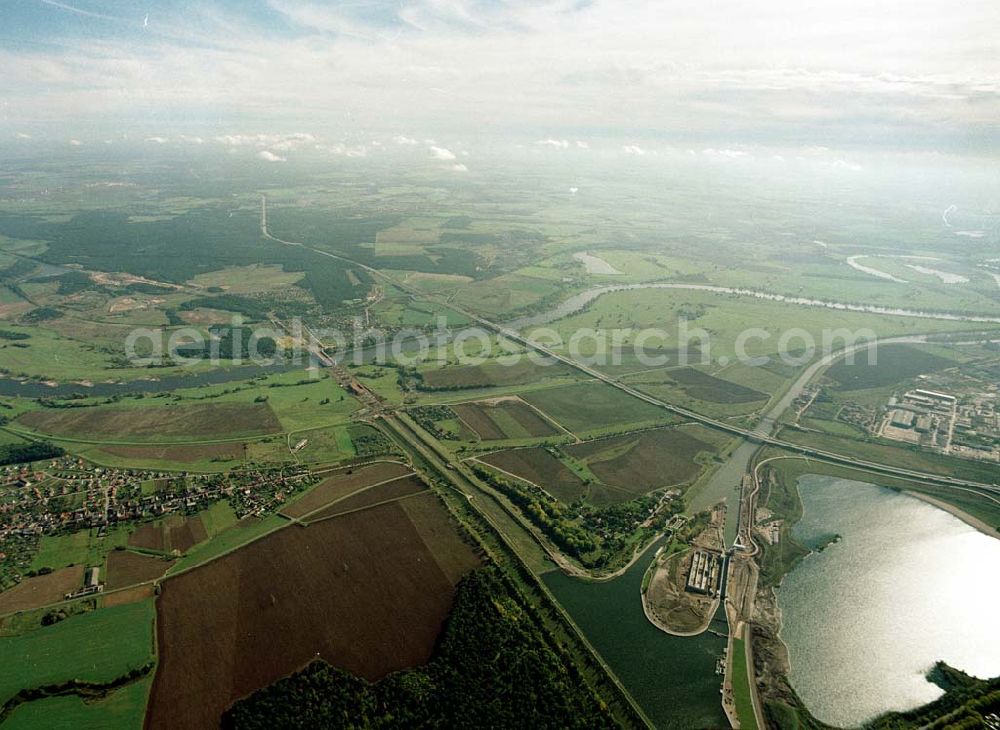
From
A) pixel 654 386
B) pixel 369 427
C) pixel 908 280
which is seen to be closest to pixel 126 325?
pixel 369 427

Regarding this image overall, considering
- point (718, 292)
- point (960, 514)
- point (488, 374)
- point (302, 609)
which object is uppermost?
point (718, 292)

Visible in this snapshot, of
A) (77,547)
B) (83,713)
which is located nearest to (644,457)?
(83,713)

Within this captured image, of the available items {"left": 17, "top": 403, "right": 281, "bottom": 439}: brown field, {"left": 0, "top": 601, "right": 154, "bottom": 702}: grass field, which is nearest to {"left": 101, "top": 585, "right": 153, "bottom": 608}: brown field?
{"left": 0, "top": 601, "right": 154, "bottom": 702}: grass field

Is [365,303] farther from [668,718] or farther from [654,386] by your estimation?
[668,718]

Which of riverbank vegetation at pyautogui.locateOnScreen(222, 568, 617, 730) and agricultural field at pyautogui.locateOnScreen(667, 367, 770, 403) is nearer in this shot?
riverbank vegetation at pyautogui.locateOnScreen(222, 568, 617, 730)

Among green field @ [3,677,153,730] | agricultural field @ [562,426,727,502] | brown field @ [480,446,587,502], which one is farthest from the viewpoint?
agricultural field @ [562,426,727,502]

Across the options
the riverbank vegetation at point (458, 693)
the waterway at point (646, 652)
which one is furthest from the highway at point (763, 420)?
the riverbank vegetation at point (458, 693)

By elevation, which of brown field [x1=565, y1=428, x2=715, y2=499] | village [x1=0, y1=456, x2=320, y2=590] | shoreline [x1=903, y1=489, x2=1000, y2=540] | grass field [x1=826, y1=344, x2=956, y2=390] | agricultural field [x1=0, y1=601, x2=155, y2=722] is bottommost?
agricultural field [x1=0, y1=601, x2=155, y2=722]

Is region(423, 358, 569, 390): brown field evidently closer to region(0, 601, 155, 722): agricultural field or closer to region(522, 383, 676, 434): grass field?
region(522, 383, 676, 434): grass field

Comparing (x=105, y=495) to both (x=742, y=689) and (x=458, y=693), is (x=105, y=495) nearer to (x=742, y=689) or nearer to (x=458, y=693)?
(x=458, y=693)
